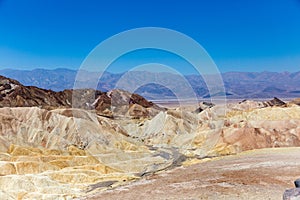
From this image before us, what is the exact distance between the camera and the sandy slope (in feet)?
65.5

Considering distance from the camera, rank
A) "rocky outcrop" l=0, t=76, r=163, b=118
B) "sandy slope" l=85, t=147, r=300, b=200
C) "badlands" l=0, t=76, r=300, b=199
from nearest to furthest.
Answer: "sandy slope" l=85, t=147, r=300, b=200, "badlands" l=0, t=76, r=300, b=199, "rocky outcrop" l=0, t=76, r=163, b=118

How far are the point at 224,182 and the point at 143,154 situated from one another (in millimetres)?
46241

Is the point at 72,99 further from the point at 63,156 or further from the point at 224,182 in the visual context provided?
the point at 224,182

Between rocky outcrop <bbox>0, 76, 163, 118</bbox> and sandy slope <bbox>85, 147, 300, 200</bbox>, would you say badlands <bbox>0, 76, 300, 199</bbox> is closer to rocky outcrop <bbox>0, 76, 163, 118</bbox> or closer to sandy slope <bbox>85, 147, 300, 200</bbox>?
sandy slope <bbox>85, 147, 300, 200</bbox>

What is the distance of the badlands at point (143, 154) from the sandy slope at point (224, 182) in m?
0.06

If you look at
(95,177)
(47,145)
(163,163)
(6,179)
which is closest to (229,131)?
(163,163)

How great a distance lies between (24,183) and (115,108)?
308 ft

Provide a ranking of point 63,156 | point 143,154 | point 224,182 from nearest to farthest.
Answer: point 224,182 → point 63,156 → point 143,154

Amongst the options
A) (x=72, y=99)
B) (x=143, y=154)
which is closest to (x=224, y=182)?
(x=143, y=154)

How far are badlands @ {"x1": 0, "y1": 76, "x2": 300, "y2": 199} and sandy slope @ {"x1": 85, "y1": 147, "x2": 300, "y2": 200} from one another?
6 centimetres

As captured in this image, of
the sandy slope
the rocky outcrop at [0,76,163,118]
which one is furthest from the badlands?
the rocky outcrop at [0,76,163,118]

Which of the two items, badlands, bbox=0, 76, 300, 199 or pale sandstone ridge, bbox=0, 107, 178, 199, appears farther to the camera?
pale sandstone ridge, bbox=0, 107, 178, 199

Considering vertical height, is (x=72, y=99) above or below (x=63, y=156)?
above

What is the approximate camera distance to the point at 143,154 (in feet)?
223
